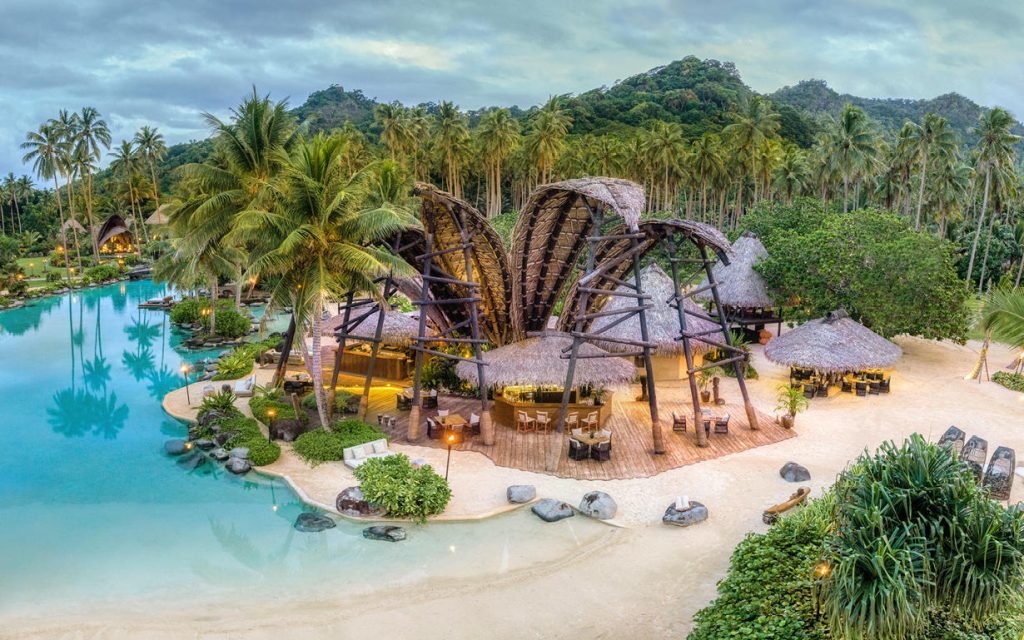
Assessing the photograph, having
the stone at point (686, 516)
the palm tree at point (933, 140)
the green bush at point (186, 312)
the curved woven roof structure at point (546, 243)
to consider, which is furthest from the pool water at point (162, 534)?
the palm tree at point (933, 140)

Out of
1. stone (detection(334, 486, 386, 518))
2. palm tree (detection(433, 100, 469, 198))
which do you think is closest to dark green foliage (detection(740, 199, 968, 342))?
stone (detection(334, 486, 386, 518))

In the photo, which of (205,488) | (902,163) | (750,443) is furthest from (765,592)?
(902,163)

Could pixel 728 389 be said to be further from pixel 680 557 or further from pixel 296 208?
pixel 296 208

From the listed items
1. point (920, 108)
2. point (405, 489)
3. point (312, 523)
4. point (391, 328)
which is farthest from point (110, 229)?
point (920, 108)

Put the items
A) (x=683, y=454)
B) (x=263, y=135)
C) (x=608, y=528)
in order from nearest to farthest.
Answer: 1. (x=608, y=528)
2. (x=683, y=454)
3. (x=263, y=135)

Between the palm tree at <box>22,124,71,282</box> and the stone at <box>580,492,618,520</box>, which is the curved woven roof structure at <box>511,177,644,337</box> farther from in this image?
the palm tree at <box>22,124,71,282</box>

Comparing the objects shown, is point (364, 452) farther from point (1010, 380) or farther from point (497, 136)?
point (497, 136)

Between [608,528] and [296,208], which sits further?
[296,208]
